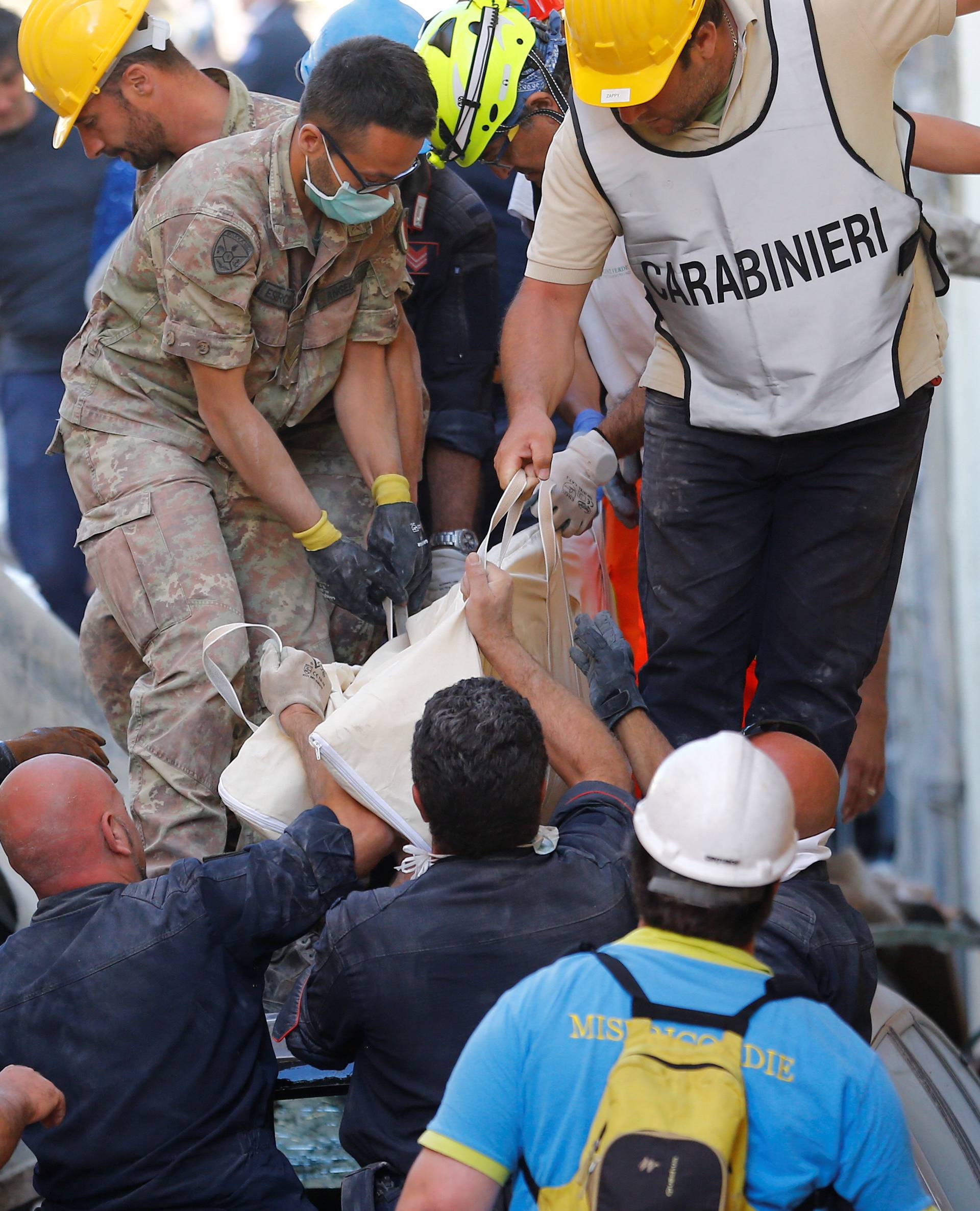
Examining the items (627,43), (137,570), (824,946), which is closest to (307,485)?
(137,570)

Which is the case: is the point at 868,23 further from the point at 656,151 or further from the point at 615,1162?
the point at 615,1162

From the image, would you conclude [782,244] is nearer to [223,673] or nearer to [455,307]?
[455,307]

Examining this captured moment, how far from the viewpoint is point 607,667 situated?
277cm

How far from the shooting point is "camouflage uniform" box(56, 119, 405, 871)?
10.0 feet

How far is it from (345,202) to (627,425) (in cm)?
94

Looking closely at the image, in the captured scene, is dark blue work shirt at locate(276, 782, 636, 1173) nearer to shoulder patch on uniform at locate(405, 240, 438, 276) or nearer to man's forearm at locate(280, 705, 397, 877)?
man's forearm at locate(280, 705, 397, 877)

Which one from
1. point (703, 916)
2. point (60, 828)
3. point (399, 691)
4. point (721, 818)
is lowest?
point (399, 691)

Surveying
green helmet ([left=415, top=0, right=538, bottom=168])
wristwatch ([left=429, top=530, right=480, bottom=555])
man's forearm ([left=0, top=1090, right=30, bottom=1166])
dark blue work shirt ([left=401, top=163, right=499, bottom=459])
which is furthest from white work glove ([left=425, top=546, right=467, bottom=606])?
man's forearm ([left=0, top=1090, right=30, bottom=1166])

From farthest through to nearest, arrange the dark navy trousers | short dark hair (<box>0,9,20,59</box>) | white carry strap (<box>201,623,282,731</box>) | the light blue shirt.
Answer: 1. short dark hair (<box>0,9,20,59</box>)
2. white carry strap (<box>201,623,282,731</box>)
3. the dark navy trousers
4. the light blue shirt

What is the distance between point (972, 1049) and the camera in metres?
5.86

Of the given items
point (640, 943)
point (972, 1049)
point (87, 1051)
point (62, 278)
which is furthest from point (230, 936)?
point (972, 1049)

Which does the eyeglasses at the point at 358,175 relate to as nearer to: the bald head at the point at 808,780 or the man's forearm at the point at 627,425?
the man's forearm at the point at 627,425

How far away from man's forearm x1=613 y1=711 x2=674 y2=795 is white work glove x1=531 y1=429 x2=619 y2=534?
24.1 inches

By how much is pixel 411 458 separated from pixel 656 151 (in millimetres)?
1142
